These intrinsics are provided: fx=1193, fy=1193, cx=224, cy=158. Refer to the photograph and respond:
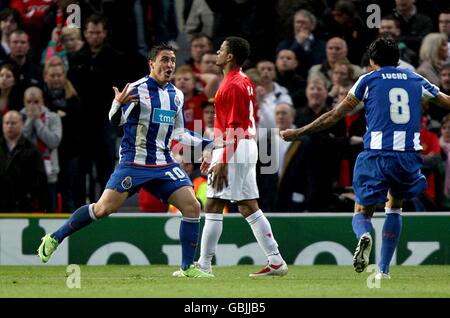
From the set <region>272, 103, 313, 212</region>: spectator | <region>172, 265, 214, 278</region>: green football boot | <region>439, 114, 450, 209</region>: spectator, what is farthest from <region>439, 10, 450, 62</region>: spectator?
<region>172, 265, 214, 278</region>: green football boot

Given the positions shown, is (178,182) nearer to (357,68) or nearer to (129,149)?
(129,149)

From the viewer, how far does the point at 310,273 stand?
1228 centimetres

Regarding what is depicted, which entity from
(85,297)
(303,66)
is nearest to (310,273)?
(85,297)

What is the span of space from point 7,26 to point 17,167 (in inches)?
129

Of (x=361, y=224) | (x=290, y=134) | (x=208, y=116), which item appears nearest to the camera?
(x=361, y=224)

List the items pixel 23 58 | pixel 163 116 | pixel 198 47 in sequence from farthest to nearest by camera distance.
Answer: pixel 198 47 → pixel 23 58 → pixel 163 116

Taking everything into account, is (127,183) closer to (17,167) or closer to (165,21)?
(17,167)

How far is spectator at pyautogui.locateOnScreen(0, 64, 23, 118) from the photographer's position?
623 inches

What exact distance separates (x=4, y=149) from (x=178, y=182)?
439 cm

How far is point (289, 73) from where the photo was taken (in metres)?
16.4

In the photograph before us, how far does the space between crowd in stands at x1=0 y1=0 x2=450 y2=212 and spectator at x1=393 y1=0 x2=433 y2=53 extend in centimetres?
2

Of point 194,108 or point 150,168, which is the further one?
point 194,108

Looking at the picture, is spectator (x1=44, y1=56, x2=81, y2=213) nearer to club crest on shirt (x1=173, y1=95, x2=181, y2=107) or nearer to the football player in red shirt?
club crest on shirt (x1=173, y1=95, x2=181, y2=107)

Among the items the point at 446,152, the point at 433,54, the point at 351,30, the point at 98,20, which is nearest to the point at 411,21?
the point at 351,30
